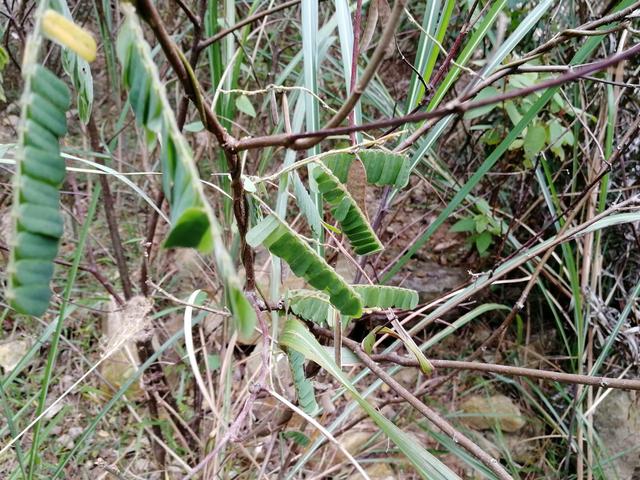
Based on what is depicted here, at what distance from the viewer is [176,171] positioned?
0.73ft

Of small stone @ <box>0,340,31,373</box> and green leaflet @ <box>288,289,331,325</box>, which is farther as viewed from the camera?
small stone @ <box>0,340,31,373</box>

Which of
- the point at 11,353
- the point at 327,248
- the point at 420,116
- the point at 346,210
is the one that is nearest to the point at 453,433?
the point at 346,210

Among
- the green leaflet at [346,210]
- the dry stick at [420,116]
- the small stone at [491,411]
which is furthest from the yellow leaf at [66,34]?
the small stone at [491,411]

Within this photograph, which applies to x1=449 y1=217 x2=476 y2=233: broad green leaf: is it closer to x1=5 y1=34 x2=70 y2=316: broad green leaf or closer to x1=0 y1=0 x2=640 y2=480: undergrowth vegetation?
x1=0 y1=0 x2=640 y2=480: undergrowth vegetation

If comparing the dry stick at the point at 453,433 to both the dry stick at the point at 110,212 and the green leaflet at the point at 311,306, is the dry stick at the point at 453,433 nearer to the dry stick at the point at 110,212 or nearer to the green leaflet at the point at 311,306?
the green leaflet at the point at 311,306

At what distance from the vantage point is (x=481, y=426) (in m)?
1.41

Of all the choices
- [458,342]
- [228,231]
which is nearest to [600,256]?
[458,342]

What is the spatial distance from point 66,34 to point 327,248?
0.98m

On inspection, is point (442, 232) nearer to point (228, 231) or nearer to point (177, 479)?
point (228, 231)

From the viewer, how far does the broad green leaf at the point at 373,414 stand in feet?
1.46

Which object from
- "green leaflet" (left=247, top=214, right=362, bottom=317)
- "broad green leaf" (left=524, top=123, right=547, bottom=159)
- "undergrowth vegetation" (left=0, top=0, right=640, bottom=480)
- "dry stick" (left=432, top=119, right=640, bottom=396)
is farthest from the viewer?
"broad green leaf" (left=524, top=123, right=547, bottom=159)

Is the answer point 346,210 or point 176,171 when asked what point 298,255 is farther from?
point 176,171

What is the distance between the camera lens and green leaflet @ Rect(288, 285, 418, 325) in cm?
53

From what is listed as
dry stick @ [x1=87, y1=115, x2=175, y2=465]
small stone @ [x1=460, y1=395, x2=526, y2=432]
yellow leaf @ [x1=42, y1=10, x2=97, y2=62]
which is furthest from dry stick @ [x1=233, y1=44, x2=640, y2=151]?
small stone @ [x1=460, y1=395, x2=526, y2=432]
